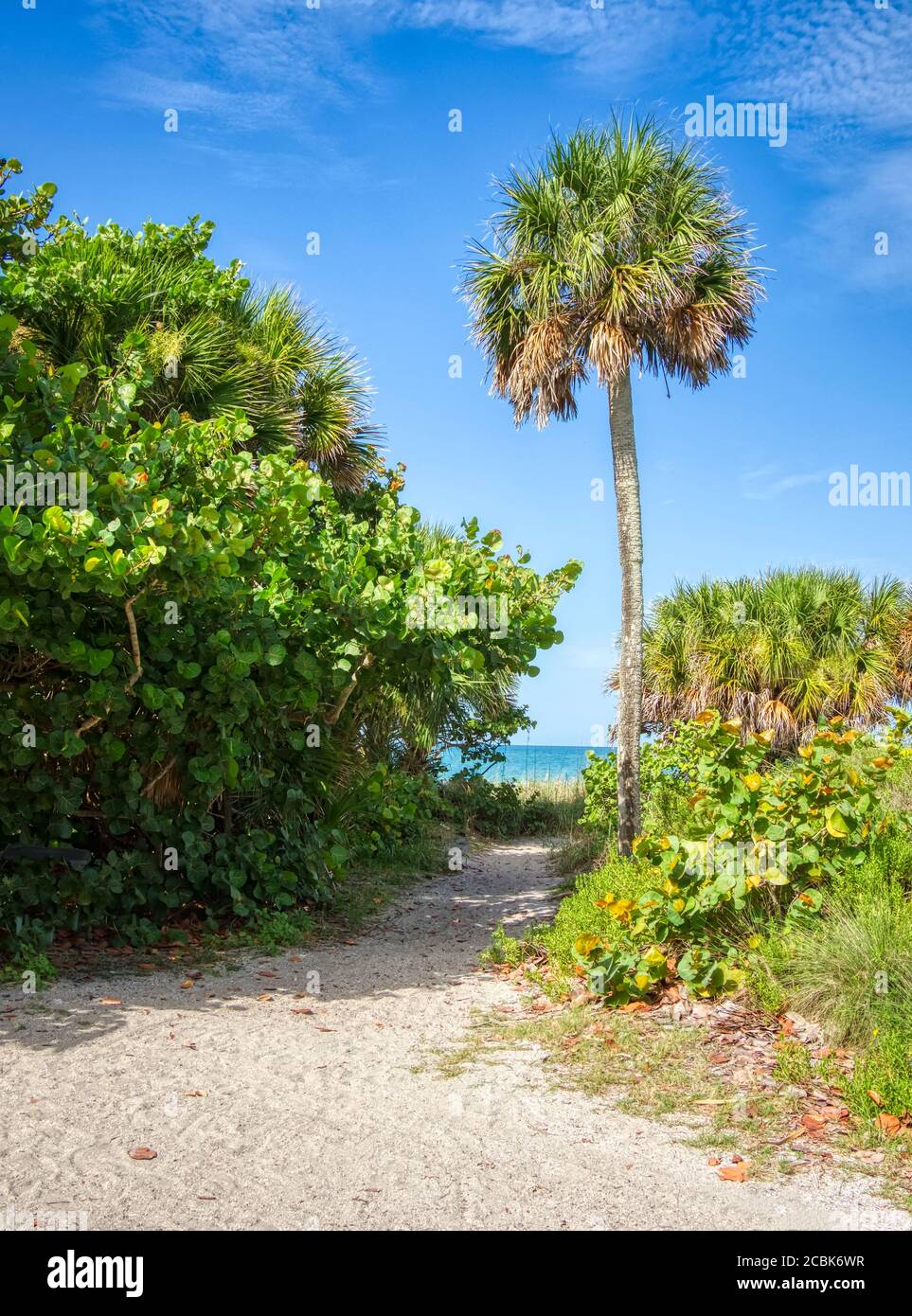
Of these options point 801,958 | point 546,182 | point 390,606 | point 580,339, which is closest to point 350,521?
point 390,606

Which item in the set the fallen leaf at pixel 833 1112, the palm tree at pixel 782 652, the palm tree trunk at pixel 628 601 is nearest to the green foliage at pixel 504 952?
the palm tree trunk at pixel 628 601

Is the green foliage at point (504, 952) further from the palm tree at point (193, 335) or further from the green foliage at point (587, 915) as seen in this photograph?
the palm tree at point (193, 335)

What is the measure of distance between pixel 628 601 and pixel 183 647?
508cm

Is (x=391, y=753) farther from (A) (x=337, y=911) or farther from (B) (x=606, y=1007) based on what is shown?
(B) (x=606, y=1007)

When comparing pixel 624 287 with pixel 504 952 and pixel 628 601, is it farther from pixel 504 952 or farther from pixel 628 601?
pixel 504 952

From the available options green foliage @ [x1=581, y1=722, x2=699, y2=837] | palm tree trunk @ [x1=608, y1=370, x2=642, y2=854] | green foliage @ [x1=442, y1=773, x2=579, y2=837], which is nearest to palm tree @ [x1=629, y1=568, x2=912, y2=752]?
green foliage @ [x1=442, y1=773, x2=579, y2=837]

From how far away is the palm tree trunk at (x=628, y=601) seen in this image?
9953mm

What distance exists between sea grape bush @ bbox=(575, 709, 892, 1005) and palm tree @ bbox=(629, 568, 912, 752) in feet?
36.9

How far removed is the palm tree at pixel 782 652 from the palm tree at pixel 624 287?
706 cm

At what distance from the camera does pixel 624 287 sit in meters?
9.93

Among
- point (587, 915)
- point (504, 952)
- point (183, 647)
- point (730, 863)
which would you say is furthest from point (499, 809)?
point (730, 863)

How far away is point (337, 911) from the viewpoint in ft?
30.0

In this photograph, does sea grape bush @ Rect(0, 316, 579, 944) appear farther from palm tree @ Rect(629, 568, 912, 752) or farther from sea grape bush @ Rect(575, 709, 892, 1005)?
palm tree @ Rect(629, 568, 912, 752)
